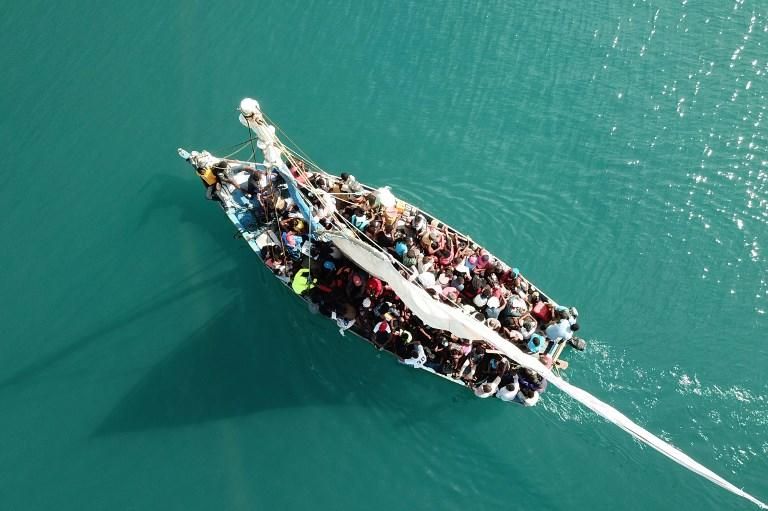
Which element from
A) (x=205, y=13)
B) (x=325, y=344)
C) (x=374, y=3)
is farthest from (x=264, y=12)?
(x=325, y=344)

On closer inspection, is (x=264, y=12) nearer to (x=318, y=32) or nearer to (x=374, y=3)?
(x=318, y=32)

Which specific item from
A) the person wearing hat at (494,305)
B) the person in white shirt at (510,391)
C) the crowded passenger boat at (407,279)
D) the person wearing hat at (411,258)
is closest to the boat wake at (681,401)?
the crowded passenger boat at (407,279)

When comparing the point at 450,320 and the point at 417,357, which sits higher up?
the point at 450,320

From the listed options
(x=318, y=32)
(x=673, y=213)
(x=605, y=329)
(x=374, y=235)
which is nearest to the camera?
(x=374, y=235)

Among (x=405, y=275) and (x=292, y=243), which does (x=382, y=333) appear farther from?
(x=292, y=243)

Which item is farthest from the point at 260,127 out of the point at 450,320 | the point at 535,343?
the point at 535,343

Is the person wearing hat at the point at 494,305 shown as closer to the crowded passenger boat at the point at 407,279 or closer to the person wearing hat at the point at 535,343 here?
the crowded passenger boat at the point at 407,279
